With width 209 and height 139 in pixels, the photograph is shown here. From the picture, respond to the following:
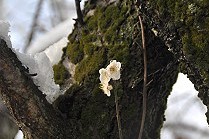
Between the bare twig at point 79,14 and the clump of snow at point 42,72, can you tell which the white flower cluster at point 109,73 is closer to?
the clump of snow at point 42,72

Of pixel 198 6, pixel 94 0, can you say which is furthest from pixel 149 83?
pixel 94 0

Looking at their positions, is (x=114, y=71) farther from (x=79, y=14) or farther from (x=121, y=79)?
(x=79, y=14)

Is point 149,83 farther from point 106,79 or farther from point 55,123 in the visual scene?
point 55,123

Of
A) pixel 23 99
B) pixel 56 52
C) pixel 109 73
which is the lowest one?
pixel 23 99

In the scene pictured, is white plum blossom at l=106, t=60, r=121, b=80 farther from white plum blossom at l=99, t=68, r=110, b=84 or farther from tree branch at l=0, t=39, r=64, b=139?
tree branch at l=0, t=39, r=64, b=139

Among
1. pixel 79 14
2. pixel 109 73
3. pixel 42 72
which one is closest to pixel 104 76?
pixel 109 73

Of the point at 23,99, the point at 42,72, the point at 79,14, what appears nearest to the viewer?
the point at 23,99
